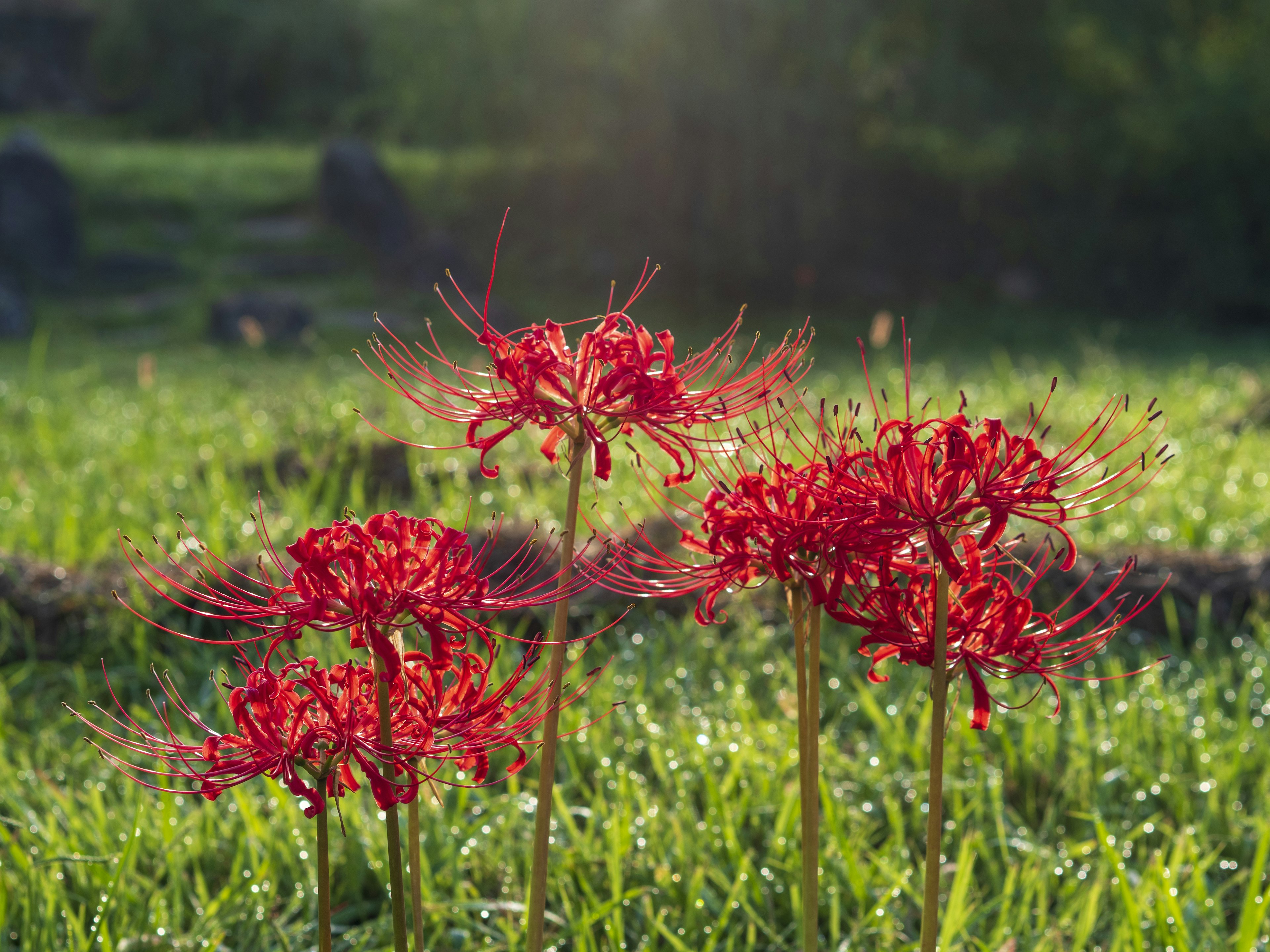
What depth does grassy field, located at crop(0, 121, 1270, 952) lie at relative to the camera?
2246 millimetres

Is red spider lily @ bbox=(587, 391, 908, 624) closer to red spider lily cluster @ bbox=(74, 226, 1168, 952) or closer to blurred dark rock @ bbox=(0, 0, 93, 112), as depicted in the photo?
red spider lily cluster @ bbox=(74, 226, 1168, 952)

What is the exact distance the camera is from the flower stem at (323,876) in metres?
1.20

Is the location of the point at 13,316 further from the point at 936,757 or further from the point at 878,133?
the point at 936,757

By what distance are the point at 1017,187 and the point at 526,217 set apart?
299 inches

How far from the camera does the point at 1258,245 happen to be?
16531 millimetres

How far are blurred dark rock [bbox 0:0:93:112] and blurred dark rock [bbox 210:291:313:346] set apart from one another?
65.7 feet

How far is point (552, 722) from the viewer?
49.9 inches

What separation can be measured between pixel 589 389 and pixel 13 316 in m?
13.9

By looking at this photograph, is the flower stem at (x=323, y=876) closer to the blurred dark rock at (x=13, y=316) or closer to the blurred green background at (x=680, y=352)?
the blurred green background at (x=680, y=352)

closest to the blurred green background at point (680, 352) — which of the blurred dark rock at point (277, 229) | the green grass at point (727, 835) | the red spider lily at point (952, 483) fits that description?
the green grass at point (727, 835)

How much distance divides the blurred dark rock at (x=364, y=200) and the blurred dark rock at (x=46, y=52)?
15740 mm

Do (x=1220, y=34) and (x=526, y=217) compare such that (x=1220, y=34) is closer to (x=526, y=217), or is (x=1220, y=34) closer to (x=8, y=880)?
(x=526, y=217)

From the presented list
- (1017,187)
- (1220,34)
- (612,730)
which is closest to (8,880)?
(612,730)

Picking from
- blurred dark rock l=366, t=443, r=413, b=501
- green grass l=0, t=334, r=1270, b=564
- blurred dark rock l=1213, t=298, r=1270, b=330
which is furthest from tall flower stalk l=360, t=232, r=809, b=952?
A: blurred dark rock l=1213, t=298, r=1270, b=330
